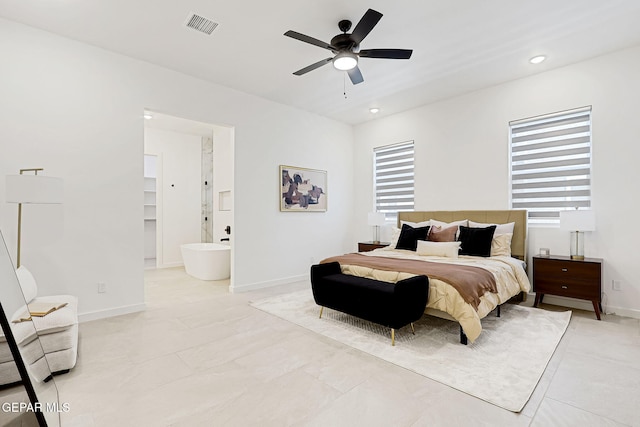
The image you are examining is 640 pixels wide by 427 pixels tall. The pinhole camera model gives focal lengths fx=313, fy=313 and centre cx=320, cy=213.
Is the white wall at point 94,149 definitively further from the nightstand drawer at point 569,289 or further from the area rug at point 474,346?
the nightstand drawer at point 569,289

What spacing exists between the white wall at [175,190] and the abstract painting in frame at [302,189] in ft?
10.2

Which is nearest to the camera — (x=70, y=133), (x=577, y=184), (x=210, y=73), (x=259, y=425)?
(x=259, y=425)

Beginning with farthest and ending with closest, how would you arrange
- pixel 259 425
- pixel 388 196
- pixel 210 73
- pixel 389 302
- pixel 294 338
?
Answer: pixel 388 196, pixel 210 73, pixel 294 338, pixel 389 302, pixel 259 425

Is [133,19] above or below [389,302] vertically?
above

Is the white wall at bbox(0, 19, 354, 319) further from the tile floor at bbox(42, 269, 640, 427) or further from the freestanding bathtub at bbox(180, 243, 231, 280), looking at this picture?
the freestanding bathtub at bbox(180, 243, 231, 280)

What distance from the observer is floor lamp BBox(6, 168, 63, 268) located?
107 inches

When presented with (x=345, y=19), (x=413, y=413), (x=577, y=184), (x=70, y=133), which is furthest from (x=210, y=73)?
(x=577, y=184)

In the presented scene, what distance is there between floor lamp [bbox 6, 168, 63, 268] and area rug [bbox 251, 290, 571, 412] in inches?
97.4

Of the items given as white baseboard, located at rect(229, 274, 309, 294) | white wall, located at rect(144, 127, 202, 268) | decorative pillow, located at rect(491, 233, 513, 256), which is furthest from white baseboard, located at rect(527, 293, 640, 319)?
white wall, located at rect(144, 127, 202, 268)

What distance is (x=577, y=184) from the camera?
13.2 ft

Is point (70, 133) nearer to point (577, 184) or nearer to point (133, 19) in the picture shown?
point (133, 19)

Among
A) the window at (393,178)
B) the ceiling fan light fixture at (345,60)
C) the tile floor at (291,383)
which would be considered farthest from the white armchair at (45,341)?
the window at (393,178)

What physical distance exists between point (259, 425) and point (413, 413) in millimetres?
922

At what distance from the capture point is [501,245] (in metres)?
4.18
